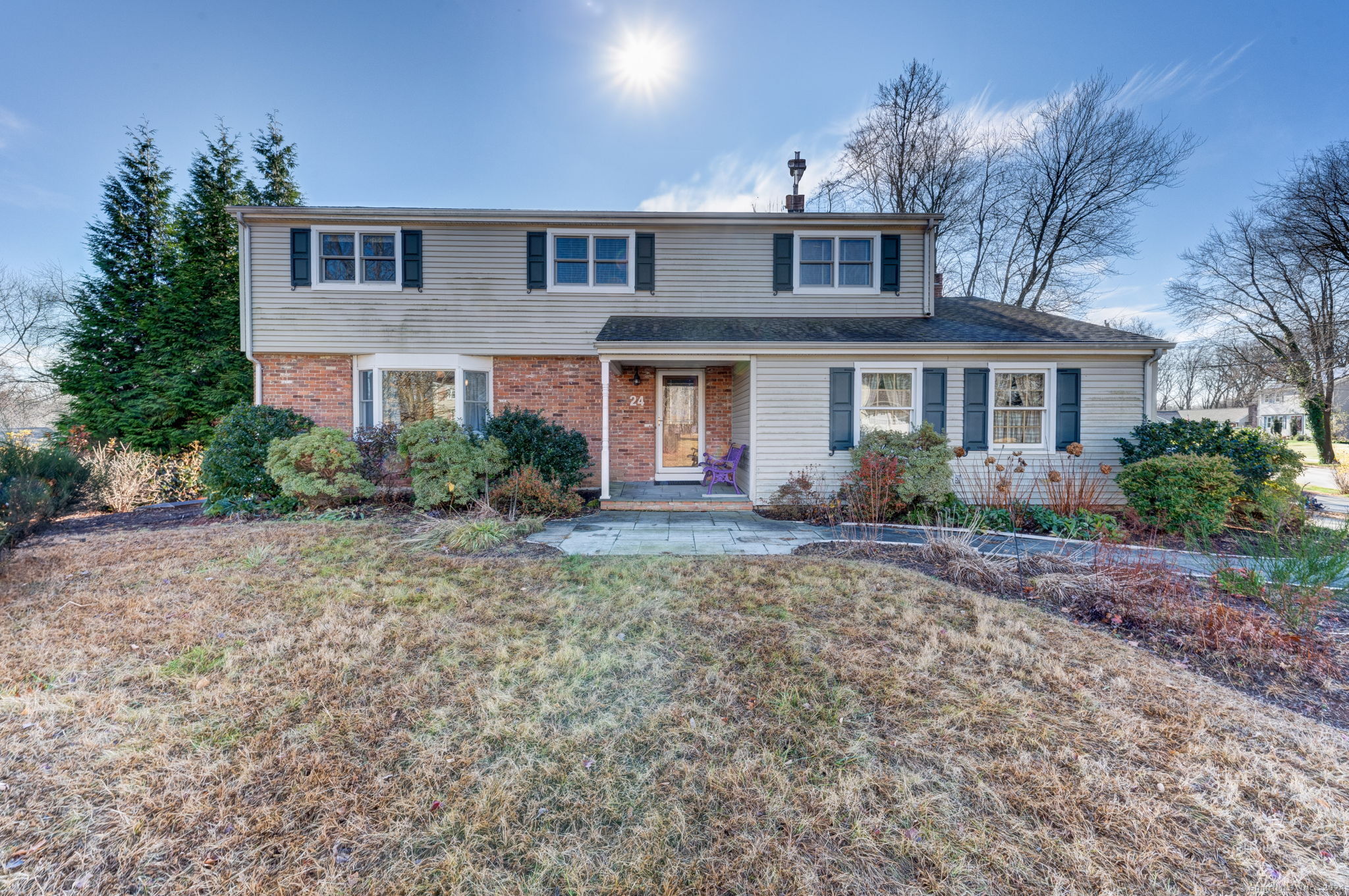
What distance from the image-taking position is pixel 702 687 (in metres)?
2.77

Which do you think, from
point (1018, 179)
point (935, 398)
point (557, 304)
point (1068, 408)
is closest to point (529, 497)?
point (557, 304)

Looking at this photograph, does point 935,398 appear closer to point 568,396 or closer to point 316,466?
point 568,396

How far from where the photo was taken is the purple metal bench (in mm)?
9086

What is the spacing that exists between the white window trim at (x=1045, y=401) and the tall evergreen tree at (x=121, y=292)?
18.0m

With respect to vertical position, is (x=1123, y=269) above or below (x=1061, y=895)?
above

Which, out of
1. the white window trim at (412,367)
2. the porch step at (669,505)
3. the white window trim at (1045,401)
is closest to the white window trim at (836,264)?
the white window trim at (1045,401)

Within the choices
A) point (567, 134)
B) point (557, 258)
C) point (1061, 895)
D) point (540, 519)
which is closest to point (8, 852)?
point (1061, 895)

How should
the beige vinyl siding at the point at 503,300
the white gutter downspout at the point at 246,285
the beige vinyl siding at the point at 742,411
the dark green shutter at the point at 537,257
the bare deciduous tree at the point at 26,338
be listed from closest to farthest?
the beige vinyl siding at the point at 742,411 < the white gutter downspout at the point at 246,285 < the beige vinyl siding at the point at 503,300 < the dark green shutter at the point at 537,257 < the bare deciduous tree at the point at 26,338

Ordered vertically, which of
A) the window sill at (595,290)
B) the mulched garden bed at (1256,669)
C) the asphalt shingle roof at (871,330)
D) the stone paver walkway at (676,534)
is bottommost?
the mulched garden bed at (1256,669)

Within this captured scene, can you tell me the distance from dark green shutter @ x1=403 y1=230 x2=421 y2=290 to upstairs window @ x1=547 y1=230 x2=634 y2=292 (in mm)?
2462

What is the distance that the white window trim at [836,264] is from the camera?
380 inches

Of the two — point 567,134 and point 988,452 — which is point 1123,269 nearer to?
point 988,452

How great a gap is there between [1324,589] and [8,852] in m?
7.02

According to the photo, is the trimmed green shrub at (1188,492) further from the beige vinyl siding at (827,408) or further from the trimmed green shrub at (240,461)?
the trimmed green shrub at (240,461)
